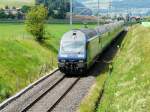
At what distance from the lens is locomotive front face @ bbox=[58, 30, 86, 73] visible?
36.4m

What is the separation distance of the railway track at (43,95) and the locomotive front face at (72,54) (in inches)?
36.4

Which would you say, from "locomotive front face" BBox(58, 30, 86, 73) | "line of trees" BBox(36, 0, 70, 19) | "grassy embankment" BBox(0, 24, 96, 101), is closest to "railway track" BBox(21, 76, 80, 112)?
"locomotive front face" BBox(58, 30, 86, 73)

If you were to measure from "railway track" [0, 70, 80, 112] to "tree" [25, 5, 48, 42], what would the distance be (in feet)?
70.0

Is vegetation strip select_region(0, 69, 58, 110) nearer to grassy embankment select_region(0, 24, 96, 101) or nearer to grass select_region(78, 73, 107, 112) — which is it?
grassy embankment select_region(0, 24, 96, 101)

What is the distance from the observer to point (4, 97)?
2823 centimetres

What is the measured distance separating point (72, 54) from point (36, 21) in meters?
21.7

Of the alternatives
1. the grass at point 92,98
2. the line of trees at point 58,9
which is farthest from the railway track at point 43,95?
the line of trees at point 58,9

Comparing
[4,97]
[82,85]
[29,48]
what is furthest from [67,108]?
[29,48]

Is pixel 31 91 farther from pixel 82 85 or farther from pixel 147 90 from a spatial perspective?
pixel 147 90

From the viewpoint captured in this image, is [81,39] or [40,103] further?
[81,39]

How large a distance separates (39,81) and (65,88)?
11.8ft

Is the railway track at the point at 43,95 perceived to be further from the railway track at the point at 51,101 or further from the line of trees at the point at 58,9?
the line of trees at the point at 58,9

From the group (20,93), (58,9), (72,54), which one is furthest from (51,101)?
(58,9)

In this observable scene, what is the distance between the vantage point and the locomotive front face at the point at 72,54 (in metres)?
36.4
